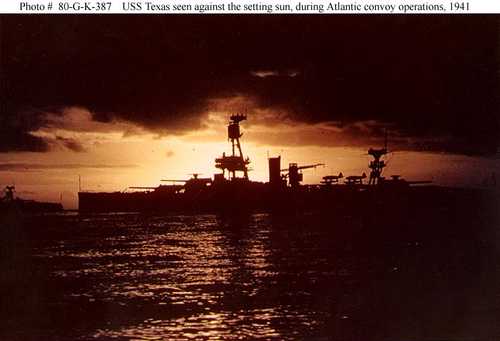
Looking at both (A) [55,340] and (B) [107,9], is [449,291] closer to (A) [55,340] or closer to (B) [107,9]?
(A) [55,340]

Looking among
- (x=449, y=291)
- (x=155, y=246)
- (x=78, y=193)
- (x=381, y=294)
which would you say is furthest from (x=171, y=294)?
(x=78, y=193)
